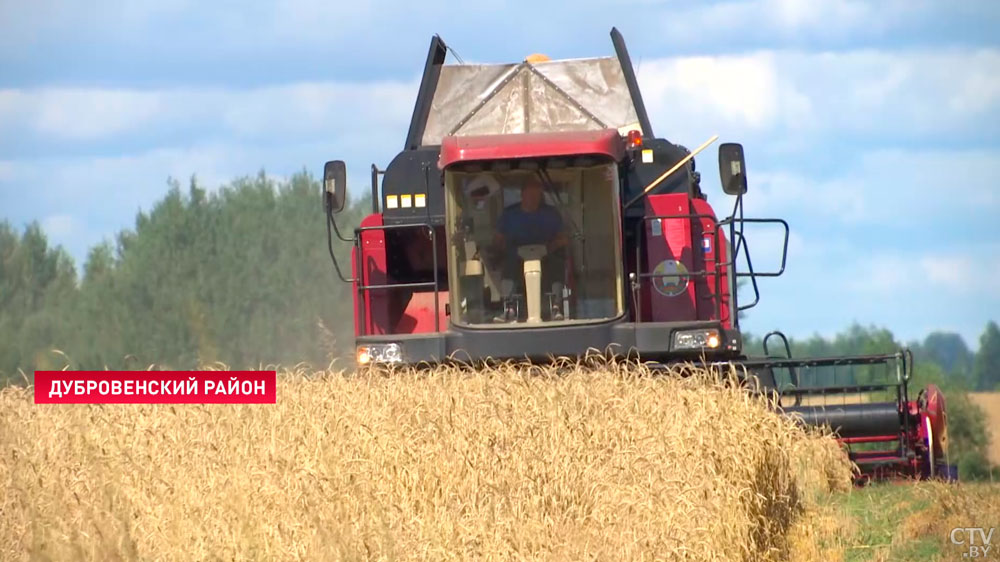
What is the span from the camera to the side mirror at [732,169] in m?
10.9

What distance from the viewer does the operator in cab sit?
1022cm

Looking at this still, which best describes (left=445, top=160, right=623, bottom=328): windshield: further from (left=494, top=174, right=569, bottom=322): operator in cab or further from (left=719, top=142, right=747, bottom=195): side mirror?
(left=719, top=142, right=747, bottom=195): side mirror

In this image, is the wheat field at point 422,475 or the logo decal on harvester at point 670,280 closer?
the wheat field at point 422,475

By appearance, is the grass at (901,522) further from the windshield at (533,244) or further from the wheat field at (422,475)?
the windshield at (533,244)

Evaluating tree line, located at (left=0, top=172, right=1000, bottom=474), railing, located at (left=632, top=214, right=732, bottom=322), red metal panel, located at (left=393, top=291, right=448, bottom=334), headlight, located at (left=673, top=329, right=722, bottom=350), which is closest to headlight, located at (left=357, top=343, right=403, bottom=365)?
red metal panel, located at (left=393, top=291, right=448, bottom=334)

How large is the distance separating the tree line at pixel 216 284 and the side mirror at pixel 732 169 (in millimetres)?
20772

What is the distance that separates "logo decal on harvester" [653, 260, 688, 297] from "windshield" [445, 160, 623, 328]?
63 centimetres

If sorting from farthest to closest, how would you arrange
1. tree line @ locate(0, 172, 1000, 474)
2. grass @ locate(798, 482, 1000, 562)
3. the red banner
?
tree line @ locate(0, 172, 1000, 474)
the red banner
grass @ locate(798, 482, 1000, 562)

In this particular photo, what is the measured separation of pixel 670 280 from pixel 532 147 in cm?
159

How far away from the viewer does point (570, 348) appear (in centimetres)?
987

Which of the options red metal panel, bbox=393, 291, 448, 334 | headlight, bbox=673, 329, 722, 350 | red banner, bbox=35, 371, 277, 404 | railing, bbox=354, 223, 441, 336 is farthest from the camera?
red metal panel, bbox=393, 291, 448, 334

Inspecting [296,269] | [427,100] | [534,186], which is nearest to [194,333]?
[296,269]

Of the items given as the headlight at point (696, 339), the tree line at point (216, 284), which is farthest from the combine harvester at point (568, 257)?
the tree line at point (216, 284)

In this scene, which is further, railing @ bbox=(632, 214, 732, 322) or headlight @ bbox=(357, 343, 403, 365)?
railing @ bbox=(632, 214, 732, 322)
